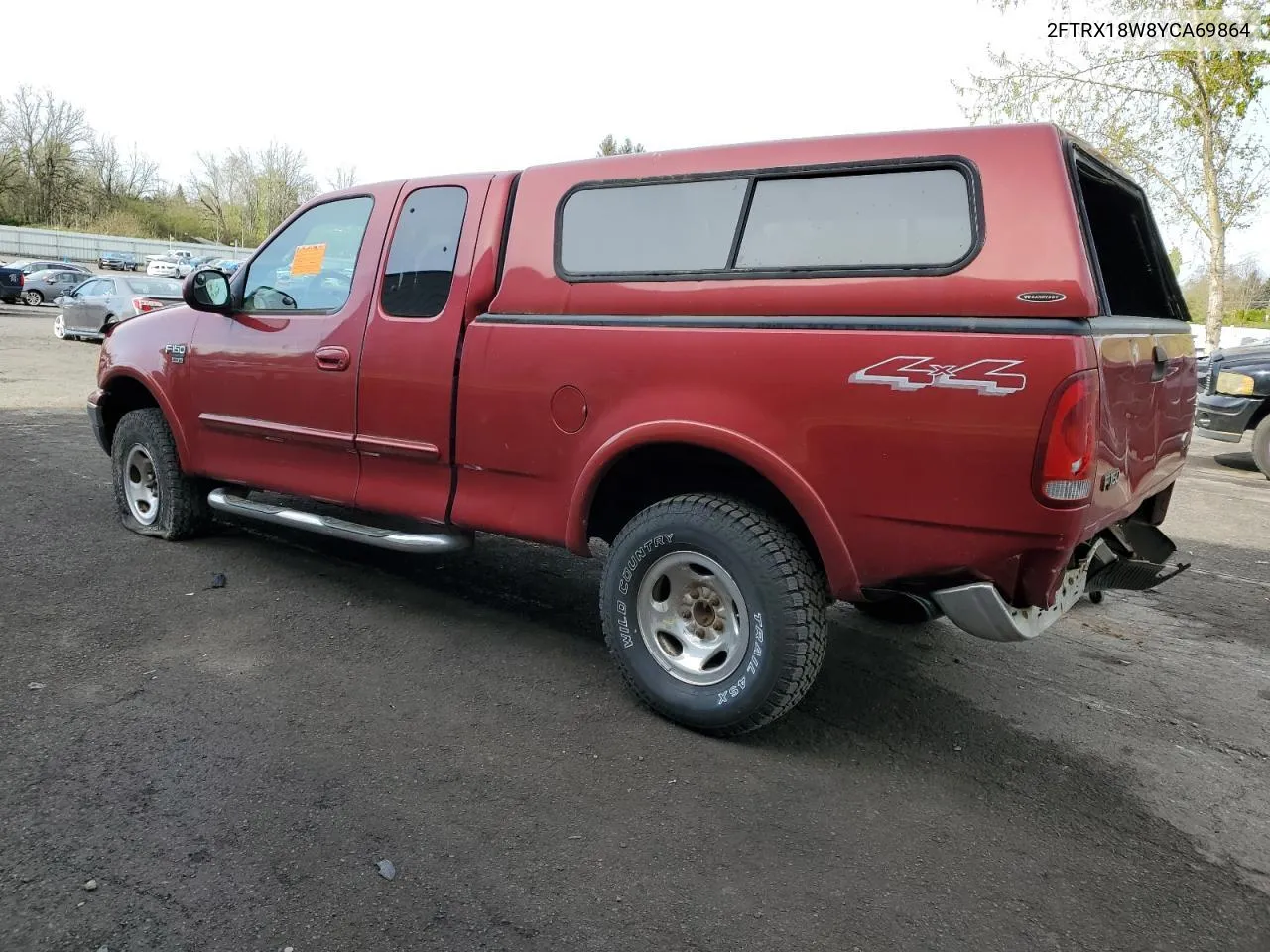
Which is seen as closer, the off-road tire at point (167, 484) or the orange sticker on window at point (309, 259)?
the orange sticker on window at point (309, 259)

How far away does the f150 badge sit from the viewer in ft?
8.76

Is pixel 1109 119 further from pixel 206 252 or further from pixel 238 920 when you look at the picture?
pixel 206 252

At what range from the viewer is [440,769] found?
298 cm

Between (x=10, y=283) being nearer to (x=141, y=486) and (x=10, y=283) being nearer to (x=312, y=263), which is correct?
(x=141, y=486)

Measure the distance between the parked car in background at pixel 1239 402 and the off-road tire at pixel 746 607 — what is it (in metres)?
8.71

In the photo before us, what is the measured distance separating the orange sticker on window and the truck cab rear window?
1.53m

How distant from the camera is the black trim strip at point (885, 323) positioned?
2656 mm

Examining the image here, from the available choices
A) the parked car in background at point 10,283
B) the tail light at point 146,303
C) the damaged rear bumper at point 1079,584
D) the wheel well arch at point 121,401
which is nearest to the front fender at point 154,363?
the wheel well arch at point 121,401

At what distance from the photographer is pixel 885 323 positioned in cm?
288

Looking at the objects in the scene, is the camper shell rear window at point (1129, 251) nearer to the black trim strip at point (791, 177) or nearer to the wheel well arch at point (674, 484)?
the black trim strip at point (791, 177)

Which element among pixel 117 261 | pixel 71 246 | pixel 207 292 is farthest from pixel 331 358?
pixel 71 246

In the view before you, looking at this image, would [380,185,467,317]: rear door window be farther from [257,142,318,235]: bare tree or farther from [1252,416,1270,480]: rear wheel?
[257,142,318,235]: bare tree

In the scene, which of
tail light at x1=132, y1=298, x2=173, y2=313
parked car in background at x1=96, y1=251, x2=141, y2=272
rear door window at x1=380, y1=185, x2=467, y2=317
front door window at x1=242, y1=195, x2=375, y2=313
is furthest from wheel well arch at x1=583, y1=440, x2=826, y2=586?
parked car in background at x1=96, y1=251, x2=141, y2=272

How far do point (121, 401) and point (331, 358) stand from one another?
2.16 m
